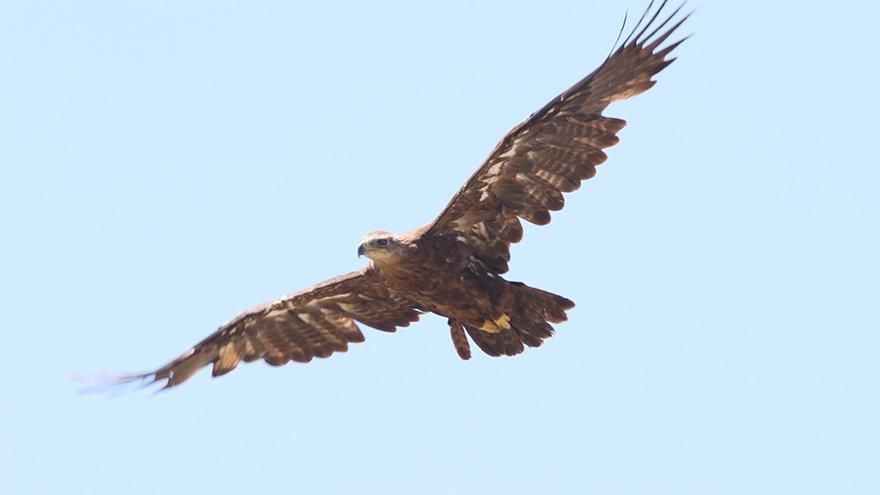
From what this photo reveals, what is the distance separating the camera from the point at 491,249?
18.5m

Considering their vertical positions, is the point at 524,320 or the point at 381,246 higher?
the point at 524,320

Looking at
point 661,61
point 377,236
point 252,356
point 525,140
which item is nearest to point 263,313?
point 252,356

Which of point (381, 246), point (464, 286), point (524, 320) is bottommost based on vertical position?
point (381, 246)

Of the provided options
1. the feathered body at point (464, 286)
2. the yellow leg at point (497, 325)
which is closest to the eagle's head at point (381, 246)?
the feathered body at point (464, 286)

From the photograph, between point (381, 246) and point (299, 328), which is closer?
point (381, 246)

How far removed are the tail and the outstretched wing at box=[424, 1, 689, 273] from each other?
41 cm

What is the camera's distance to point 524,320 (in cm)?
1855

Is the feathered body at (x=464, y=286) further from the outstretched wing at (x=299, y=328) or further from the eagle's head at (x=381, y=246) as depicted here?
the outstretched wing at (x=299, y=328)

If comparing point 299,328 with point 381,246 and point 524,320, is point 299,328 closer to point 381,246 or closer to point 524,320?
point 381,246

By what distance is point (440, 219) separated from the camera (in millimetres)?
18297

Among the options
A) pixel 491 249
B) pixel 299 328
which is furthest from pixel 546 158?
pixel 299 328

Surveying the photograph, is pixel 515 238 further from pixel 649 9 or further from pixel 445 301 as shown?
pixel 649 9

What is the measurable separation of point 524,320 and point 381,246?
5.69 feet

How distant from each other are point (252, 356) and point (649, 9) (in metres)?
6.19
